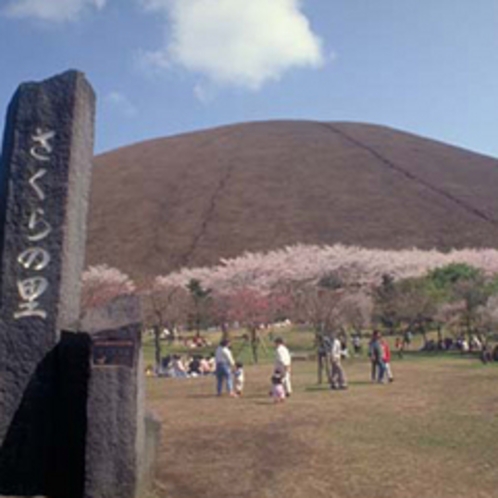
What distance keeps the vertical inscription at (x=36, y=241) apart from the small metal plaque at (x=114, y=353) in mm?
511

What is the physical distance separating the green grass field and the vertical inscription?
1.74 m

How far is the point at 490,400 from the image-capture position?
377 inches

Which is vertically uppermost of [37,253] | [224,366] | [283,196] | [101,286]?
[283,196]

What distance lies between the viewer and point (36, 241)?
4.85 metres

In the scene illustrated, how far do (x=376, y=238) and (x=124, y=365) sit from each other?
4124 cm

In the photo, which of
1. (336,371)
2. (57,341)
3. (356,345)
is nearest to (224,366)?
(336,371)

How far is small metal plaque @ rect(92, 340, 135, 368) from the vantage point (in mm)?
4559

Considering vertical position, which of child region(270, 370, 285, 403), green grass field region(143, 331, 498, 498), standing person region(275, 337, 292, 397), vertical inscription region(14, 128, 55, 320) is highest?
vertical inscription region(14, 128, 55, 320)

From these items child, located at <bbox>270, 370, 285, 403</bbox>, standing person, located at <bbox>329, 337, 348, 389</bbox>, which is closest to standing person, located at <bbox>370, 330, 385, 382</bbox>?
standing person, located at <bbox>329, 337, 348, 389</bbox>

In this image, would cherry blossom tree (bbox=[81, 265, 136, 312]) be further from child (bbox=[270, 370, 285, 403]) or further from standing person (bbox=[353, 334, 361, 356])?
child (bbox=[270, 370, 285, 403])

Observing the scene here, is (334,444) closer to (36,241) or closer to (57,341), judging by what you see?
(57,341)

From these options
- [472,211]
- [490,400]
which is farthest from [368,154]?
[490,400]

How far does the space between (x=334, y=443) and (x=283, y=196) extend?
47025 mm

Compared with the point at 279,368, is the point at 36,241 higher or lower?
higher
